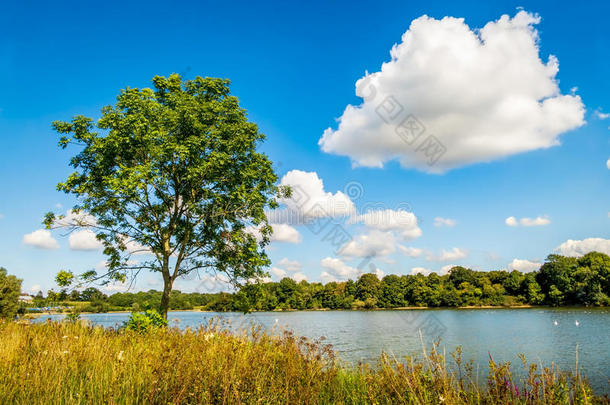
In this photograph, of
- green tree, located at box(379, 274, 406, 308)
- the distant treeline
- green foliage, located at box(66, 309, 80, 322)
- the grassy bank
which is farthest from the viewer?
green tree, located at box(379, 274, 406, 308)

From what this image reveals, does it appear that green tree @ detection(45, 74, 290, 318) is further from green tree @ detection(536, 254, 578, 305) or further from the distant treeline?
green tree @ detection(536, 254, 578, 305)

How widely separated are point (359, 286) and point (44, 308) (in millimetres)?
123261

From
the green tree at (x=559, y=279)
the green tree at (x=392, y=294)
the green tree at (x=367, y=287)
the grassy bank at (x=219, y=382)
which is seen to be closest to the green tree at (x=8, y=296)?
the grassy bank at (x=219, y=382)

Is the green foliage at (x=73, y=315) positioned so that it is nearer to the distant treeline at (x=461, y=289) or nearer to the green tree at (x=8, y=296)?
the green tree at (x=8, y=296)

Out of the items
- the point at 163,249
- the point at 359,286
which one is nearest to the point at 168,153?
the point at 163,249

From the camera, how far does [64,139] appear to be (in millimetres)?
14727

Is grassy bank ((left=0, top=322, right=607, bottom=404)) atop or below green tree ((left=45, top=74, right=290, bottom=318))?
below

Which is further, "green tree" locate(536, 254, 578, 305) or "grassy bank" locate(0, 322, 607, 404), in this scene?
"green tree" locate(536, 254, 578, 305)

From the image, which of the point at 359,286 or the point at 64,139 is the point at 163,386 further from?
the point at 359,286

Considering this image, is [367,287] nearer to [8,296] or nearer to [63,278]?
[8,296]

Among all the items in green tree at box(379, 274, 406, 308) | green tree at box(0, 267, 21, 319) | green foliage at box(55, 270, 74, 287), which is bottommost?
green tree at box(379, 274, 406, 308)

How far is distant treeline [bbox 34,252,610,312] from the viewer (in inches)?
3204

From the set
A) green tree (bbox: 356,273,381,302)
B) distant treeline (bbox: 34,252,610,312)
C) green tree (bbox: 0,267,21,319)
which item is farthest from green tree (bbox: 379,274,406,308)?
green tree (bbox: 0,267,21,319)

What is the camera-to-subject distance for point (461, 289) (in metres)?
111
